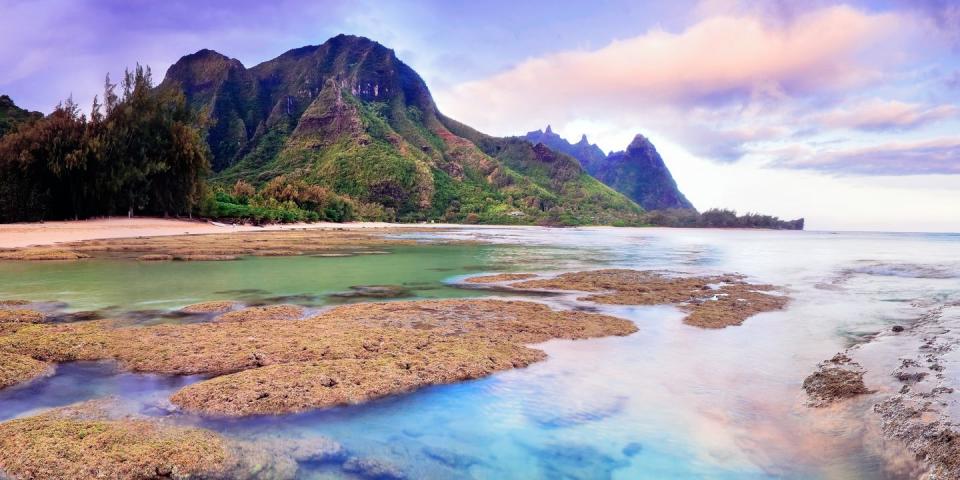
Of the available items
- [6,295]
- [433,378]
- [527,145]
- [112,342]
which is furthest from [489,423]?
[527,145]

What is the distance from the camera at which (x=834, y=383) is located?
24.3 ft

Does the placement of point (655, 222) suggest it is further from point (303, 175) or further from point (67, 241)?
point (67, 241)

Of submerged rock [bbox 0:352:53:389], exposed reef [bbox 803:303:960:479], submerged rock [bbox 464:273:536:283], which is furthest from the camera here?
submerged rock [bbox 464:273:536:283]

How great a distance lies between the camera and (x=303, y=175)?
374 feet

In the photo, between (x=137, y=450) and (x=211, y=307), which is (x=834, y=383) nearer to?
(x=137, y=450)

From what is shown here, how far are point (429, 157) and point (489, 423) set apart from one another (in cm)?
13928

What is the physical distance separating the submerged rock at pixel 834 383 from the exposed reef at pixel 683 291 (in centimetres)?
332

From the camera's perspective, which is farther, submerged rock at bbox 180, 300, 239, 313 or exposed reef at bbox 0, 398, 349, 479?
submerged rock at bbox 180, 300, 239, 313

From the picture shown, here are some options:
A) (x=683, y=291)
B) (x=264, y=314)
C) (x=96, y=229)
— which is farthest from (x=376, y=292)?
(x=96, y=229)

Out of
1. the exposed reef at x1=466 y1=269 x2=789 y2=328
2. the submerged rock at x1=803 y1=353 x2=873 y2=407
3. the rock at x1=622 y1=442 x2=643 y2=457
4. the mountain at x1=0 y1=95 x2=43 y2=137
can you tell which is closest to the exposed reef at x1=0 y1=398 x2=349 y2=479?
the rock at x1=622 y1=442 x2=643 y2=457

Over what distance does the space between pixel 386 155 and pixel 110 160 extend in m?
81.5

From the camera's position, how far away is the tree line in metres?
36.9

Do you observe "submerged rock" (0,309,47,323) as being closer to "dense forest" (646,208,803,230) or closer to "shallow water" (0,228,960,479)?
"shallow water" (0,228,960,479)

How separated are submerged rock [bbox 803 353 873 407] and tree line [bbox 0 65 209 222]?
47.3 meters
